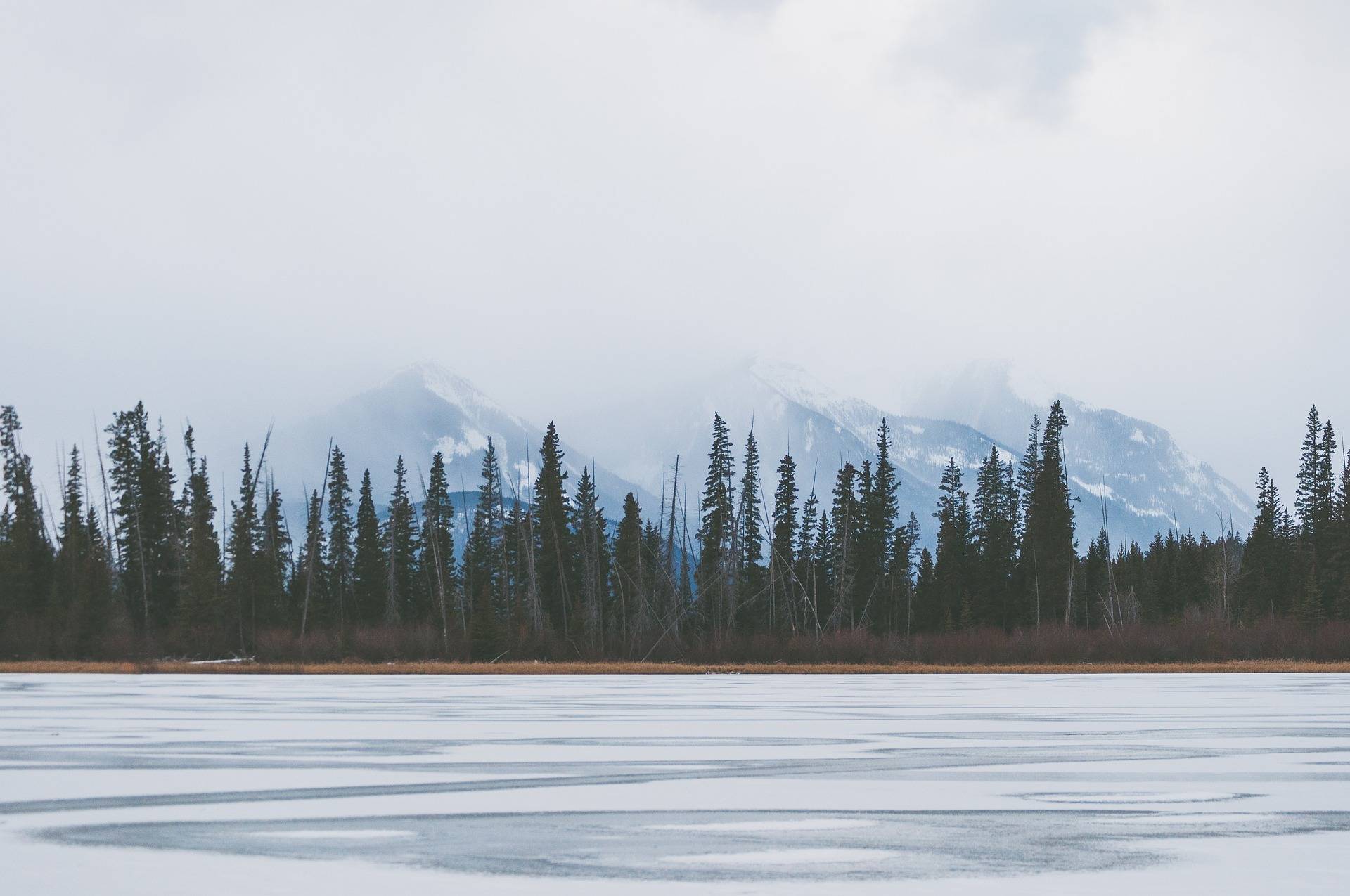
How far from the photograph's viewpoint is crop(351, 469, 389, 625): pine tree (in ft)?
306

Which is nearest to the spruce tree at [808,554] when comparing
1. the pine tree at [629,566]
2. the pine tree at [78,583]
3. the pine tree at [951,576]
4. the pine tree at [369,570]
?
the pine tree at [951,576]

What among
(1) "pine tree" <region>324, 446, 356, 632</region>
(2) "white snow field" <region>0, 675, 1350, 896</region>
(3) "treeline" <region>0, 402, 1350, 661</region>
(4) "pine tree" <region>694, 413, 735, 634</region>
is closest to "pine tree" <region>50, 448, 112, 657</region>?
(3) "treeline" <region>0, 402, 1350, 661</region>

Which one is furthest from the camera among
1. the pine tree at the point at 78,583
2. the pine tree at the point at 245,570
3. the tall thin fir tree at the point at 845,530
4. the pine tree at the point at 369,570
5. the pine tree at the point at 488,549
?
the pine tree at the point at 369,570

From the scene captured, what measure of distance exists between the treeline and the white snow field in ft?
127

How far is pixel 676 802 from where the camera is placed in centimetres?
1099

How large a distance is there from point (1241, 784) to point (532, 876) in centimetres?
772

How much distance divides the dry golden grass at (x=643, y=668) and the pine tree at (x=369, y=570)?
4037 cm

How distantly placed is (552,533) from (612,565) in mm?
20026

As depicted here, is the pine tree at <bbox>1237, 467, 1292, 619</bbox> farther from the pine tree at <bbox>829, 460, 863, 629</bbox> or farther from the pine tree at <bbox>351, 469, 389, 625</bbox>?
the pine tree at <bbox>351, 469, 389, 625</bbox>

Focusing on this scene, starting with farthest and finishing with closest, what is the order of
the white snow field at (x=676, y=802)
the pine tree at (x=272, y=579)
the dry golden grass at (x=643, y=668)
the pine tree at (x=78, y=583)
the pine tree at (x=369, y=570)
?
the pine tree at (x=369, y=570), the pine tree at (x=272, y=579), the pine tree at (x=78, y=583), the dry golden grass at (x=643, y=668), the white snow field at (x=676, y=802)

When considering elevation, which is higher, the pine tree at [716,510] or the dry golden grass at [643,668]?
the pine tree at [716,510]

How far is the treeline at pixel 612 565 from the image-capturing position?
220ft

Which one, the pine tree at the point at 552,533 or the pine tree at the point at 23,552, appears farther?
the pine tree at the point at 552,533

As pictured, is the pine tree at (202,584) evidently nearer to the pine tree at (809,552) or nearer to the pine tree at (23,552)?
the pine tree at (23,552)
